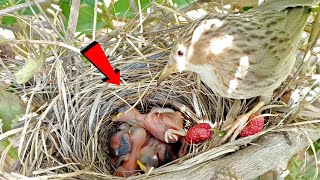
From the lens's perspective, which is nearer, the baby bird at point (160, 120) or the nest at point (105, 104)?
the nest at point (105, 104)

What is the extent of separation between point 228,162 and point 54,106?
65cm

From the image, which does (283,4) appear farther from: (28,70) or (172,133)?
(28,70)

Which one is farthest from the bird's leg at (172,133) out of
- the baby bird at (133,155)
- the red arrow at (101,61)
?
the red arrow at (101,61)

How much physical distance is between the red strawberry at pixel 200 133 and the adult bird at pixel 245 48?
0.85ft

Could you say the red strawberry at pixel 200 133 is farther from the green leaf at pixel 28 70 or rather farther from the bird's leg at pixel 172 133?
the green leaf at pixel 28 70

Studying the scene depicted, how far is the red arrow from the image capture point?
2037mm

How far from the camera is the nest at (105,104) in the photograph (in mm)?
1942

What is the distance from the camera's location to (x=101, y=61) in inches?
83.7

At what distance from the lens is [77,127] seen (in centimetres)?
214

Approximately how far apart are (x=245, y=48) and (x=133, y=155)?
0.76m

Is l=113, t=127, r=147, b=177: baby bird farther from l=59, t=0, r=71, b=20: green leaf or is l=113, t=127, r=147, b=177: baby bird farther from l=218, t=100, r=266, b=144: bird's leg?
l=59, t=0, r=71, b=20: green leaf

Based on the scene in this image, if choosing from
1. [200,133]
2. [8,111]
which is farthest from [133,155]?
[8,111]

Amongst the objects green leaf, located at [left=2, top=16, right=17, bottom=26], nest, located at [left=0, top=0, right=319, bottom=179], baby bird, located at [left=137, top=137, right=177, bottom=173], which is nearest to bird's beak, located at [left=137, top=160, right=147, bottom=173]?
baby bird, located at [left=137, top=137, right=177, bottom=173]

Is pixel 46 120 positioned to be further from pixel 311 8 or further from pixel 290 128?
pixel 311 8
